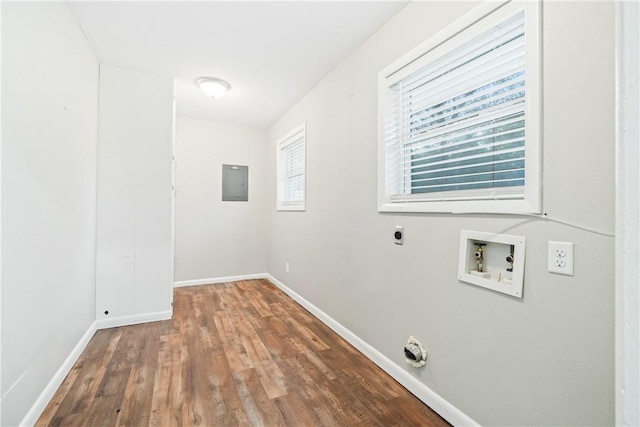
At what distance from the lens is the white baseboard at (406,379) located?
1527mm

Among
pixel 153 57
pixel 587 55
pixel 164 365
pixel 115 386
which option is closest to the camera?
pixel 587 55

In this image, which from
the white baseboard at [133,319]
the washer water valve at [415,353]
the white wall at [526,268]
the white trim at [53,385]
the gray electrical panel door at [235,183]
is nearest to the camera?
the white wall at [526,268]

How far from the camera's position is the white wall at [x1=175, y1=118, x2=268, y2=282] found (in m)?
4.23

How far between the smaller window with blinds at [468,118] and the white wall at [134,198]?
2311 millimetres

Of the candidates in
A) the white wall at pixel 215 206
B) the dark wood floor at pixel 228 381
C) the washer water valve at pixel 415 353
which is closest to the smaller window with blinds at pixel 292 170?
the white wall at pixel 215 206

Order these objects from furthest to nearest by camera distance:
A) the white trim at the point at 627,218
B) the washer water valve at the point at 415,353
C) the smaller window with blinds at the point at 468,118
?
the washer water valve at the point at 415,353, the smaller window with blinds at the point at 468,118, the white trim at the point at 627,218

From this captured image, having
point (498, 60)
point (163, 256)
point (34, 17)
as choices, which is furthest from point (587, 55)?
point (163, 256)

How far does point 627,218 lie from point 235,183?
15.1 feet

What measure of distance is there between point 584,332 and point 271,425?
4.91 ft

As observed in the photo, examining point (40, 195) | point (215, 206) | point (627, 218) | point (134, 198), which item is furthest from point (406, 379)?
point (215, 206)

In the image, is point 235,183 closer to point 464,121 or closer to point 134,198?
A: point 134,198

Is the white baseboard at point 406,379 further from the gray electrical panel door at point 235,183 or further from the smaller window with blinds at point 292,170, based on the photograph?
the gray electrical panel door at point 235,183

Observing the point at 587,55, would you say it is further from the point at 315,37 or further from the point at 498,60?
the point at 315,37

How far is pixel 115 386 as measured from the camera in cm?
184
